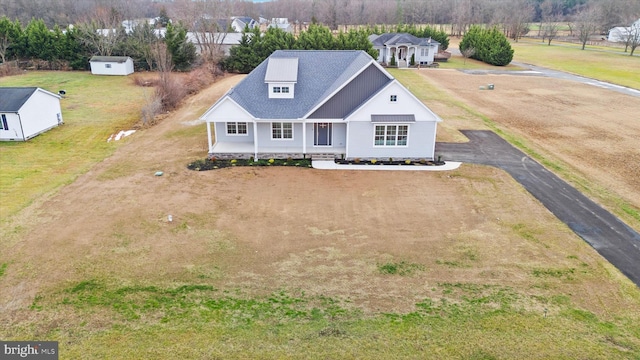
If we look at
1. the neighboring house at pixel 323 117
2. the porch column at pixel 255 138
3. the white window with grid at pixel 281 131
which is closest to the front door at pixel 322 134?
the neighboring house at pixel 323 117

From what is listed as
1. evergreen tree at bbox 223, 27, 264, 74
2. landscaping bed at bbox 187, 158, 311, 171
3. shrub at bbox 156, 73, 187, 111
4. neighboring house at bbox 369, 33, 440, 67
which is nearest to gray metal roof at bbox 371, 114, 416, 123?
landscaping bed at bbox 187, 158, 311, 171

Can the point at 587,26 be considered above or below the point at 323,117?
above

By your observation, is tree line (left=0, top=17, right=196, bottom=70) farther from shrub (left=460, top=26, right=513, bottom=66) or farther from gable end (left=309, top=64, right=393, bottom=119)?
shrub (left=460, top=26, right=513, bottom=66)

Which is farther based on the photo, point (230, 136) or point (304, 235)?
point (230, 136)

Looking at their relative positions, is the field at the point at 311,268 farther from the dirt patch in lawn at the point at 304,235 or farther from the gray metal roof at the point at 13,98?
the gray metal roof at the point at 13,98

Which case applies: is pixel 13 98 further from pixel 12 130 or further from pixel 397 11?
pixel 397 11

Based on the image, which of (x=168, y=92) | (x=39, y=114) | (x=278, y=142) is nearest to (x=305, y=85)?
(x=278, y=142)
